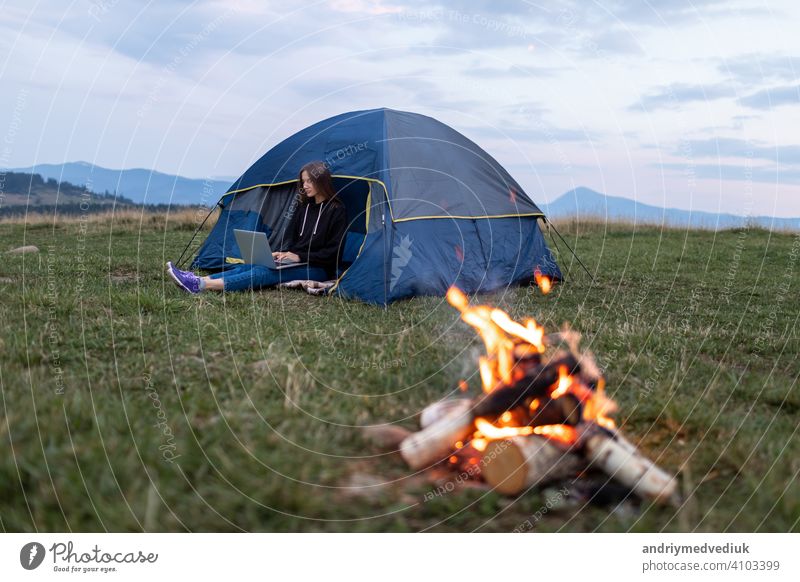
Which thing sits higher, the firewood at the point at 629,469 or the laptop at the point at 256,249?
the laptop at the point at 256,249

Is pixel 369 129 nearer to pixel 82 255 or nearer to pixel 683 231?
pixel 82 255

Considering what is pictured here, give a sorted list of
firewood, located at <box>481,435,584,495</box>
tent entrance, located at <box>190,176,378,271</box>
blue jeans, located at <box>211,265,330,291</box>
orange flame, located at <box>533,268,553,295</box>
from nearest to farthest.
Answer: firewood, located at <box>481,435,584,495</box>
blue jeans, located at <box>211,265,330,291</box>
orange flame, located at <box>533,268,553,295</box>
tent entrance, located at <box>190,176,378,271</box>

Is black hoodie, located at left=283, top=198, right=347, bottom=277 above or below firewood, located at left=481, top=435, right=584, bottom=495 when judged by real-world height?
above

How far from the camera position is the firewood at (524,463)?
3197 mm

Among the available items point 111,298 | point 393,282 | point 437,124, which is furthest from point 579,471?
point 437,124

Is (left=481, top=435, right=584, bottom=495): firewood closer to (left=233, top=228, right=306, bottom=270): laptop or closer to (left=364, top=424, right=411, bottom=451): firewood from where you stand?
(left=364, top=424, right=411, bottom=451): firewood

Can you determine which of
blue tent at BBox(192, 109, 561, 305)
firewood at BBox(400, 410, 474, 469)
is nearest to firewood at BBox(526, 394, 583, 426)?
firewood at BBox(400, 410, 474, 469)

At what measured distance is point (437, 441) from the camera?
137 inches

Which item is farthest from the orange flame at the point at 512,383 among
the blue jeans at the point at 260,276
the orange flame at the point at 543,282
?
the orange flame at the point at 543,282

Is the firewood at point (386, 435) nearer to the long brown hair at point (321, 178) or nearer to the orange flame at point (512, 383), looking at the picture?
the orange flame at point (512, 383)

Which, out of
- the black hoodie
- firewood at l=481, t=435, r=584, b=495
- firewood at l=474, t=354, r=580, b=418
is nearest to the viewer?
firewood at l=481, t=435, r=584, b=495

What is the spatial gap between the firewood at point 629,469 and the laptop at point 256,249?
5899 mm

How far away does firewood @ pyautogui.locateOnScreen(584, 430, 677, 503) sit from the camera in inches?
126

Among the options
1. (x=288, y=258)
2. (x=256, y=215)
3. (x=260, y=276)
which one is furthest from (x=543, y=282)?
(x=256, y=215)
